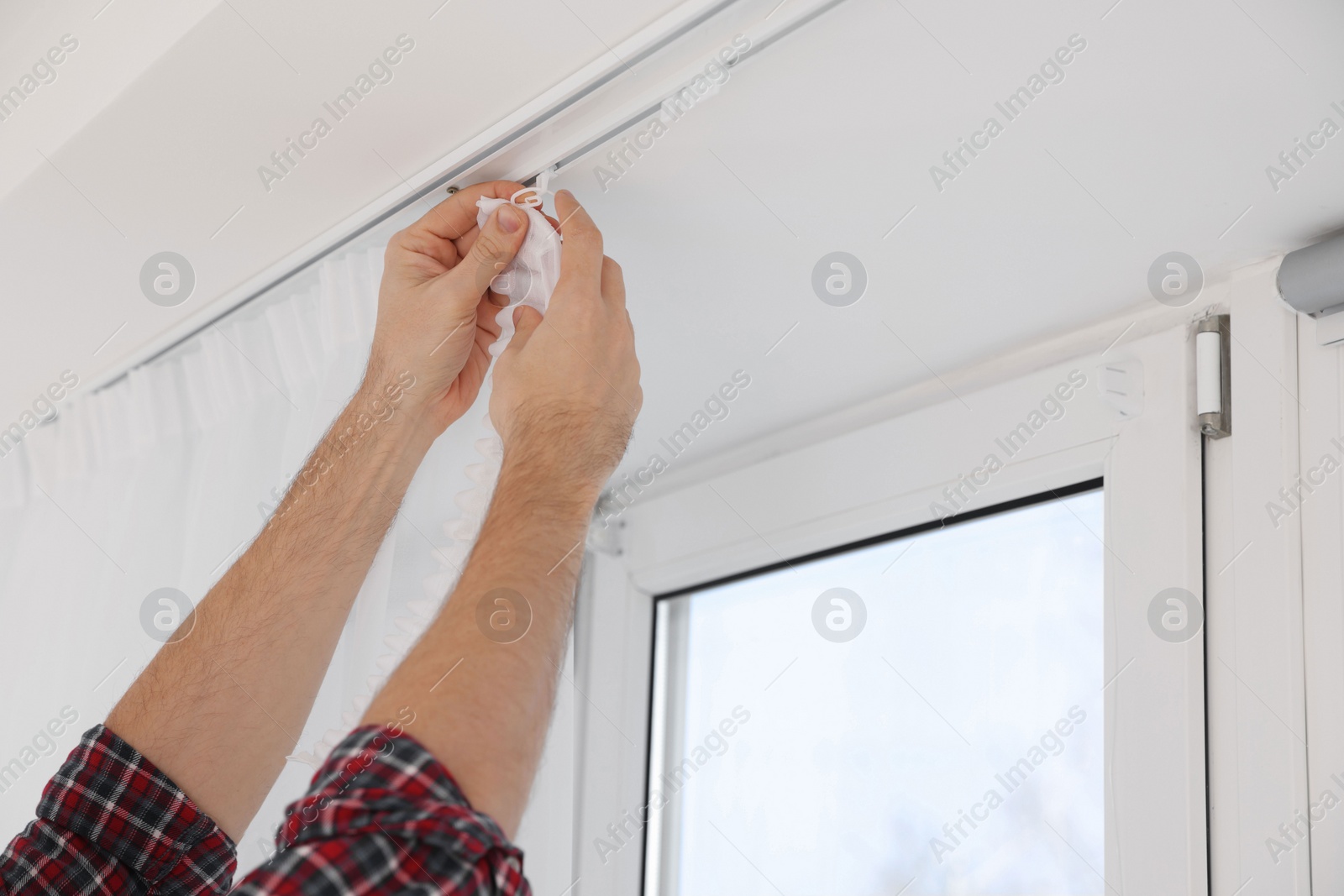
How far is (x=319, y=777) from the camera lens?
521 millimetres

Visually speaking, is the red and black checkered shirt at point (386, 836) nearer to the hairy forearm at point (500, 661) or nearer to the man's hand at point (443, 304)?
the hairy forearm at point (500, 661)

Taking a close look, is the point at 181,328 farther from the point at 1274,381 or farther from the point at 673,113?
the point at 1274,381

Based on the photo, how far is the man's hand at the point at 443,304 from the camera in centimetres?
79

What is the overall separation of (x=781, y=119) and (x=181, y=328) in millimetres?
656

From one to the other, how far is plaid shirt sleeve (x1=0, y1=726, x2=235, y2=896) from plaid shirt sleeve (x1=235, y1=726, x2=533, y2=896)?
306 millimetres

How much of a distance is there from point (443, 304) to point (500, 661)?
0.33m

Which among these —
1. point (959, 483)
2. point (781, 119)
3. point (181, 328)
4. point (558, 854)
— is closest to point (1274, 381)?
point (959, 483)

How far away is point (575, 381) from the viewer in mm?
706

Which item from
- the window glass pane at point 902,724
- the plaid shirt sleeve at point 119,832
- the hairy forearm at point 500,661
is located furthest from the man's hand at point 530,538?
the window glass pane at point 902,724

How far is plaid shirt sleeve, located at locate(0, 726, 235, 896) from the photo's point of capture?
28.6 inches

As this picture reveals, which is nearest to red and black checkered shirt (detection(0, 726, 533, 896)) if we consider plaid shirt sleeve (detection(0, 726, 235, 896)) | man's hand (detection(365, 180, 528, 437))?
plaid shirt sleeve (detection(0, 726, 235, 896))

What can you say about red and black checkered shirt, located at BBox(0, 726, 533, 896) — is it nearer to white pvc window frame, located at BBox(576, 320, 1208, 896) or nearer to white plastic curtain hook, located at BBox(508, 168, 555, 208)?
white plastic curtain hook, located at BBox(508, 168, 555, 208)

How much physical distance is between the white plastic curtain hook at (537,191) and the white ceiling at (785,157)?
0.07ft

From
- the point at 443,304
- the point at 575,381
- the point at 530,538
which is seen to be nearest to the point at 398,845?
the point at 530,538
